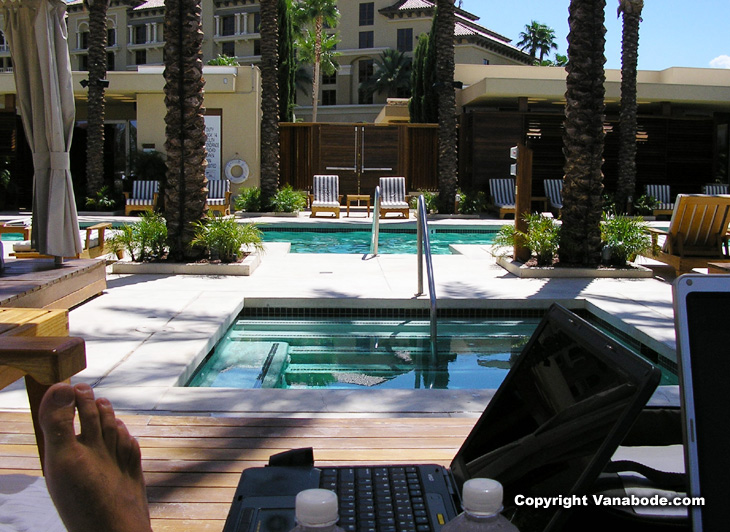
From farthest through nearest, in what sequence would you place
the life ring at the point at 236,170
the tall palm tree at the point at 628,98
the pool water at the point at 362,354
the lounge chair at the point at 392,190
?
the life ring at the point at 236,170
the tall palm tree at the point at 628,98
the lounge chair at the point at 392,190
the pool water at the point at 362,354

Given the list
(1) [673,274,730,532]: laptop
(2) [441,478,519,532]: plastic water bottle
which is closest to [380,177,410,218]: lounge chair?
(1) [673,274,730,532]: laptop

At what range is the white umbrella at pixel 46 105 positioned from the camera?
5691 mm

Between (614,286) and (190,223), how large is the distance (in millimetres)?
4710

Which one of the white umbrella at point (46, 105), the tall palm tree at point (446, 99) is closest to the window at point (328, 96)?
the tall palm tree at point (446, 99)

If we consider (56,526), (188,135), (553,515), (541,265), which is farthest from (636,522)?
Result: (188,135)

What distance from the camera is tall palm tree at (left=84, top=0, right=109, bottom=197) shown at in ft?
54.5

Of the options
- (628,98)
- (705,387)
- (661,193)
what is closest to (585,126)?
(705,387)

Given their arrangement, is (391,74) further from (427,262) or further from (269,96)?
(427,262)

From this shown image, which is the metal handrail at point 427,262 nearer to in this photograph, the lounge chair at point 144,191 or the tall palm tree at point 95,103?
the lounge chair at point 144,191

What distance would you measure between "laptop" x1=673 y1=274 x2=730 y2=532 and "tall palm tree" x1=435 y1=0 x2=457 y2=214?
14.7 metres

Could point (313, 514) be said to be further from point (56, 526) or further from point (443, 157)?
point (443, 157)

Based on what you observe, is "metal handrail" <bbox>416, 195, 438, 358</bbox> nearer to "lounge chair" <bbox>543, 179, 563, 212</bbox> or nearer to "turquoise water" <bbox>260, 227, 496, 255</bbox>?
"turquoise water" <bbox>260, 227, 496, 255</bbox>

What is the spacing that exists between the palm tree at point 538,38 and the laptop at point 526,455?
6299 centimetres

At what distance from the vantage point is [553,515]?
3.95ft
